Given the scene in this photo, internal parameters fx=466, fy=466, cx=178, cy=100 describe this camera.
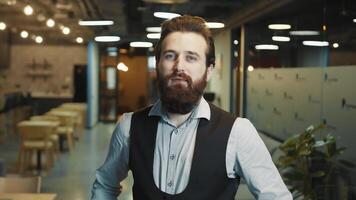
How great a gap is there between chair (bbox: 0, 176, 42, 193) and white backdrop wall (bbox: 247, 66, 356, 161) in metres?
2.27

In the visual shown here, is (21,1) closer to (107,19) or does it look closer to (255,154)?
(107,19)

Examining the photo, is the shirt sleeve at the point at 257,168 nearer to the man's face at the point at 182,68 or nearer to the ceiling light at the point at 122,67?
the man's face at the point at 182,68

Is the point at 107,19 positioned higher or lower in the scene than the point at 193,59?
higher

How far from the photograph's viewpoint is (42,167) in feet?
22.7

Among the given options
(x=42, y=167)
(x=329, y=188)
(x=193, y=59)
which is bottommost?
(x=42, y=167)

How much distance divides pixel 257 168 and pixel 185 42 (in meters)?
0.35

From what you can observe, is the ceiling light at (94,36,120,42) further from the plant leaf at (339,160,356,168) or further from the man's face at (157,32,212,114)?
the man's face at (157,32,212,114)

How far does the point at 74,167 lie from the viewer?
6.90 metres

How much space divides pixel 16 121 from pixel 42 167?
4074 mm

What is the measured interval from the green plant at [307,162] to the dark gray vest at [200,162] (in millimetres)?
2344

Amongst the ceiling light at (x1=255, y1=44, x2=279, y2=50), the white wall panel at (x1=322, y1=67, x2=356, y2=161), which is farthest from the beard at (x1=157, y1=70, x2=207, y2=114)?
the ceiling light at (x1=255, y1=44, x2=279, y2=50)

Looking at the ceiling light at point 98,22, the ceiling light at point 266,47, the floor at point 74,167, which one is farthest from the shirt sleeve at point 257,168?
the ceiling light at point 98,22

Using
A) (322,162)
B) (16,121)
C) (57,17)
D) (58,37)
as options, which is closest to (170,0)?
(322,162)

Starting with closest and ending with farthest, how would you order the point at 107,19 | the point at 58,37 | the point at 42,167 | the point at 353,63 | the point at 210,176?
the point at 210,176 → the point at 353,63 → the point at 42,167 → the point at 107,19 → the point at 58,37
